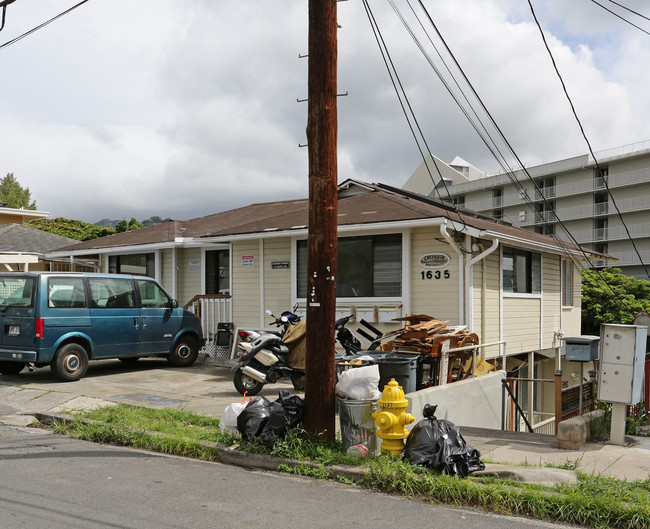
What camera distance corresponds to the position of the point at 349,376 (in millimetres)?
6688

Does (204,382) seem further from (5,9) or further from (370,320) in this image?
(5,9)

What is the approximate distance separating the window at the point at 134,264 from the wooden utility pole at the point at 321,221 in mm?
12662

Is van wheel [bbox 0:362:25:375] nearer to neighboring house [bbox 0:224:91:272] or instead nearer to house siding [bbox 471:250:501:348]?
neighboring house [bbox 0:224:91:272]

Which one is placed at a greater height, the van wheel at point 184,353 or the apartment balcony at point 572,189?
the apartment balcony at point 572,189

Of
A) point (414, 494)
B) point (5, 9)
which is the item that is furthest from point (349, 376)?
point (5, 9)

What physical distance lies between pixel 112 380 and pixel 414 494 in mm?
8135

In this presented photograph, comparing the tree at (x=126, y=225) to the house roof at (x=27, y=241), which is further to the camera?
the tree at (x=126, y=225)

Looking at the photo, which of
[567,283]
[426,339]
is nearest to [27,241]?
[567,283]

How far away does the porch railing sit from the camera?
586 inches

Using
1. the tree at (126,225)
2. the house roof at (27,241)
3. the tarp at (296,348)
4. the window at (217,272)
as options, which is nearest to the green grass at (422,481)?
the tarp at (296,348)

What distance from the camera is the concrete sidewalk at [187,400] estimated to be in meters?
6.47

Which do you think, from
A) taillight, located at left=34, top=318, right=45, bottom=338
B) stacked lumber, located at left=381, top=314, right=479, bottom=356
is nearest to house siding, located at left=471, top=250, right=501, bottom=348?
stacked lumber, located at left=381, top=314, right=479, bottom=356

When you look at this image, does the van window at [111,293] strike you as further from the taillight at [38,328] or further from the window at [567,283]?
the window at [567,283]

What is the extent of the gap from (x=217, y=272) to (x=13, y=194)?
57.5 m
